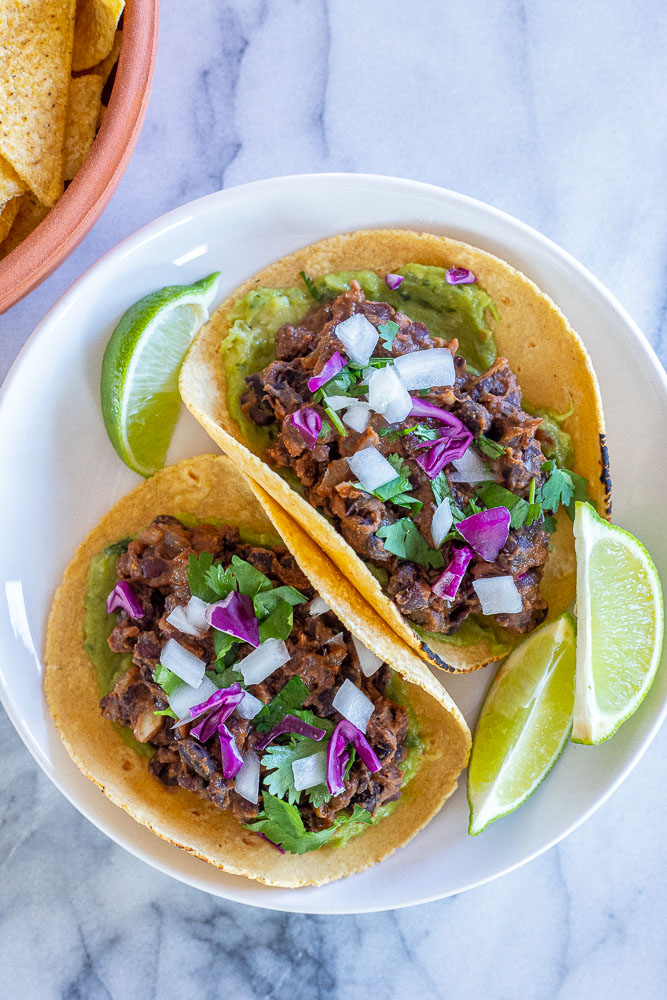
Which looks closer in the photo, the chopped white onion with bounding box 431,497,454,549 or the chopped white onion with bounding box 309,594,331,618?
the chopped white onion with bounding box 431,497,454,549

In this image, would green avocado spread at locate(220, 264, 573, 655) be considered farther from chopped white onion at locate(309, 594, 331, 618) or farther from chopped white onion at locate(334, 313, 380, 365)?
chopped white onion at locate(309, 594, 331, 618)

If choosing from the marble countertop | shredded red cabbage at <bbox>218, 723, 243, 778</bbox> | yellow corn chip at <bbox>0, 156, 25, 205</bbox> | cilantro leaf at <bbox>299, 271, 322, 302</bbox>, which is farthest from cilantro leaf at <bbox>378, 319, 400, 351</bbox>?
shredded red cabbage at <bbox>218, 723, 243, 778</bbox>

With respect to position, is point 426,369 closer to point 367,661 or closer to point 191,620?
point 367,661

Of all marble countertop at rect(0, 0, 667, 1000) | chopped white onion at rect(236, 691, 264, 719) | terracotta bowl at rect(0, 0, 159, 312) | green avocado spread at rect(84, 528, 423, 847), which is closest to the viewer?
terracotta bowl at rect(0, 0, 159, 312)

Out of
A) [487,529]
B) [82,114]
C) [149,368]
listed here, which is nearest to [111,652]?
[149,368]

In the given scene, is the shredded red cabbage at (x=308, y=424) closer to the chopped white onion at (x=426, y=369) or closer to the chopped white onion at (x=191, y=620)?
the chopped white onion at (x=426, y=369)

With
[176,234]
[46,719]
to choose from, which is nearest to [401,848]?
[46,719]

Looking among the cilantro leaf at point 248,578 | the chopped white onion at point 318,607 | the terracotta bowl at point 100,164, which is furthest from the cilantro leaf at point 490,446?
the terracotta bowl at point 100,164

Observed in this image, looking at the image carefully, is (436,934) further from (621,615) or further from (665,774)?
(621,615)
